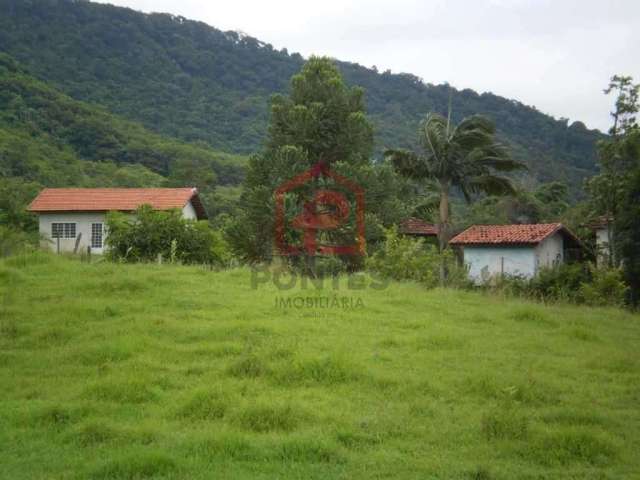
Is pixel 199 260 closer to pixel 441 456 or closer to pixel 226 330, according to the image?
pixel 226 330

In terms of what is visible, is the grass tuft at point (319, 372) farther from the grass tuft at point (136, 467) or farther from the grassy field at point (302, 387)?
the grass tuft at point (136, 467)

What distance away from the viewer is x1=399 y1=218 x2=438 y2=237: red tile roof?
1303 inches

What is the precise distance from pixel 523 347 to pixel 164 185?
4497cm

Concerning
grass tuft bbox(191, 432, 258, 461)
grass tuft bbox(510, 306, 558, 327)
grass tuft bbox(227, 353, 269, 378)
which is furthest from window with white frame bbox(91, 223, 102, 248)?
grass tuft bbox(191, 432, 258, 461)

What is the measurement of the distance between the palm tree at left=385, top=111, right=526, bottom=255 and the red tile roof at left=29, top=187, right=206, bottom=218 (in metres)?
10.9

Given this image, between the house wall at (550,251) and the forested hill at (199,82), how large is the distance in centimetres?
2828

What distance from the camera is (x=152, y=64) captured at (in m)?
87.2

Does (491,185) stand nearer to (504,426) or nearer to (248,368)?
(248,368)

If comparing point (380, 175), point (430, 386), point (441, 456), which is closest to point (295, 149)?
point (380, 175)

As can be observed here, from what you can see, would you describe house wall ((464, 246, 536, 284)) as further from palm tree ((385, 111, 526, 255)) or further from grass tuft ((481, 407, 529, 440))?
grass tuft ((481, 407, 529, 440))

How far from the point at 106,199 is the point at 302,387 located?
25.7 m

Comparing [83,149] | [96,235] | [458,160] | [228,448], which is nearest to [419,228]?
[458,160]

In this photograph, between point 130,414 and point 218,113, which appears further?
point 218,113

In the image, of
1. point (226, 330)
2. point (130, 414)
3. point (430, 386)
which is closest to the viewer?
point (130, 414)
